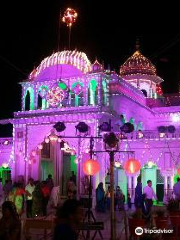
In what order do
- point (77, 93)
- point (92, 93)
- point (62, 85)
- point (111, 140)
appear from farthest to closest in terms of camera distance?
point (62, 85)
point (77, 93)
point (92, 93)
point (111, 140)

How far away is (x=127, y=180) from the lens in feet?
72.8

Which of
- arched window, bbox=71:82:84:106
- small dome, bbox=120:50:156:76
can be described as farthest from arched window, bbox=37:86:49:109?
small dome, bbox=120:50:156:76

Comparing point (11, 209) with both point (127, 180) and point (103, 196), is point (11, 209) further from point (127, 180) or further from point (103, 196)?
point (127, 180)

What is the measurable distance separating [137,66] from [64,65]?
30.0ft

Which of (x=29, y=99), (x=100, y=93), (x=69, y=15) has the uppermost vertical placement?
(x=69, y=15)

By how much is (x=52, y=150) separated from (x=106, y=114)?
204 inches

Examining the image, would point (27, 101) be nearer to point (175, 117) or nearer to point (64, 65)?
point (64, 65)

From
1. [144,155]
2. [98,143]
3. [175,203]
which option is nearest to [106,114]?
[98,143]

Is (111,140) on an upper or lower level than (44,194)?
upper

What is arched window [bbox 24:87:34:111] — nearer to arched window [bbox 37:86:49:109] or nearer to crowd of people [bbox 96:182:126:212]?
arched window [bbox 37:86:49:109]

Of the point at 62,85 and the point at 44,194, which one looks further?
the point at 62,85

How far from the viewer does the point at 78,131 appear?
2188 centimetres

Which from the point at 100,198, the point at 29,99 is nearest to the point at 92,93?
the point at 29,99

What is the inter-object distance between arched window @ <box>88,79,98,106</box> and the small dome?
8.74 metres
